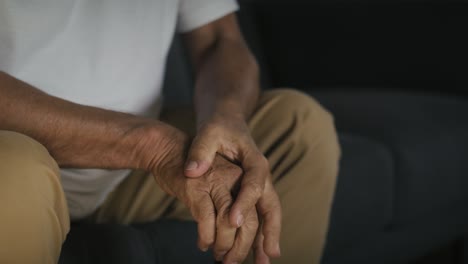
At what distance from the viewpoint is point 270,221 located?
88 centimetres

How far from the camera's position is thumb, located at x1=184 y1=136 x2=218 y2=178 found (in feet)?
2.76

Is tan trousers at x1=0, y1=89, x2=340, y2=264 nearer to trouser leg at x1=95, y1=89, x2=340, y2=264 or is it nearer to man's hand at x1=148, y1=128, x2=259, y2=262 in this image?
trouser leg at x1=95, y1=89, x2=340, y2=264

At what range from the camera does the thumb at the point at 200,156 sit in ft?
2.76

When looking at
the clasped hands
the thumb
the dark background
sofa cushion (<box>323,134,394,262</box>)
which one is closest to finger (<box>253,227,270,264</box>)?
the clasped hands

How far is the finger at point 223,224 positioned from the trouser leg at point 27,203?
0.64 feet

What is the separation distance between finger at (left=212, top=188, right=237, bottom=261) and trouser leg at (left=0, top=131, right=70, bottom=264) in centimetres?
20

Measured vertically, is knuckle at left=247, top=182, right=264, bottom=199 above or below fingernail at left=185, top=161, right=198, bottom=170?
below

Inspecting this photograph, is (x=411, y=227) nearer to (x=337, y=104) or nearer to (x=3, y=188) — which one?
(x=337, y=104)

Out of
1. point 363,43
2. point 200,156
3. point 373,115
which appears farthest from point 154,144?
point 363,43

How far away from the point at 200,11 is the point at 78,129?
1.52ft

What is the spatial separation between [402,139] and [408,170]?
0.08 meters

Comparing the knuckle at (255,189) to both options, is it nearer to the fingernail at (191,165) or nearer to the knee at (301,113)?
the fingernail at (191,165)

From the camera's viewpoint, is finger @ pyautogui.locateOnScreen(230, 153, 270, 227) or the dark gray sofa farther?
the dark gray sofa

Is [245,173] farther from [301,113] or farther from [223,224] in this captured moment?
[301,113]
